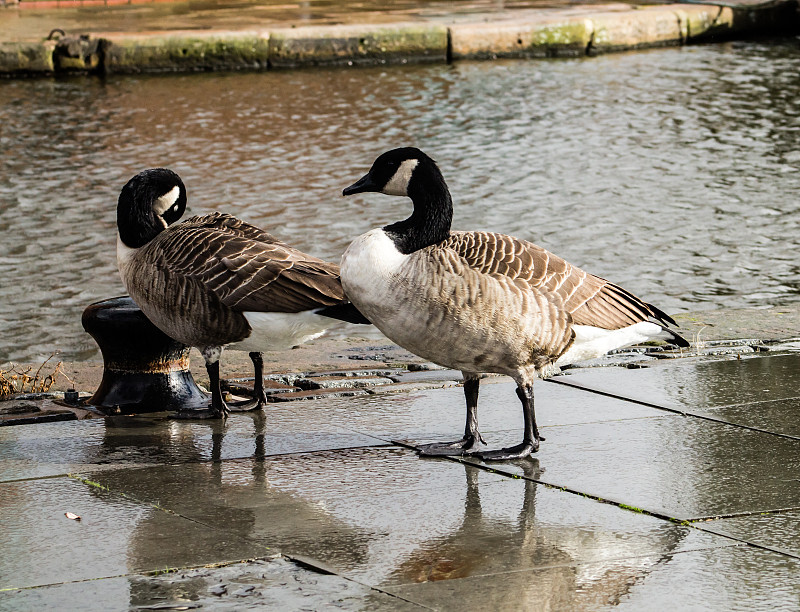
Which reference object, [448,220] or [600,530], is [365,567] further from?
[448,220]

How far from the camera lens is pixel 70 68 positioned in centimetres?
2092

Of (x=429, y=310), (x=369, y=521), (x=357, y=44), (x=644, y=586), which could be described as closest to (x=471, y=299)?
(x=429, y=310)

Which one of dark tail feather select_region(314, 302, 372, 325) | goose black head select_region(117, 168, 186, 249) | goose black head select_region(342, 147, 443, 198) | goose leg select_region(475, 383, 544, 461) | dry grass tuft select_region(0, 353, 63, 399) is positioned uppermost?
goose black head select_region(342, 147, 443, 198)

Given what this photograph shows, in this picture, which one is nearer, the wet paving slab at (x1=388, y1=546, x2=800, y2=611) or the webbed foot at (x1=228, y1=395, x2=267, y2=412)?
the wet paving slab at (x1=388, y1=546, x2=800, y2=611)

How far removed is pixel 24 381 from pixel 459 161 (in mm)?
8212

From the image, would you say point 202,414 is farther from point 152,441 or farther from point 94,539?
point 94,539

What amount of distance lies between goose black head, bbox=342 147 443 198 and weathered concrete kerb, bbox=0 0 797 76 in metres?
16.3

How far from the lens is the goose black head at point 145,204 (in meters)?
6.41

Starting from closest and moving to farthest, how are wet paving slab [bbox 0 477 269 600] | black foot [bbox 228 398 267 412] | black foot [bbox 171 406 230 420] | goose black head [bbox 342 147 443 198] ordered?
wet paving slab [bbox 0 477 269 600] < goose black head [bbox 342 147 443 198] < black foot [bbox 171 406 230 420] < black foot [bbox 228 398 267 412]

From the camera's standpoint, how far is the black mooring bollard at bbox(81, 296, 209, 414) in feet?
21.3

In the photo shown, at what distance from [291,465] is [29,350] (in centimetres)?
341

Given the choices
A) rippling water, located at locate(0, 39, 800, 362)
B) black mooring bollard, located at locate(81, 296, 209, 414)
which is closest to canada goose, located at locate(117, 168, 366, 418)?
black mooring bollard, located at locate(81, 296, 209, 414)

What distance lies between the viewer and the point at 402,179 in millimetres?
5496

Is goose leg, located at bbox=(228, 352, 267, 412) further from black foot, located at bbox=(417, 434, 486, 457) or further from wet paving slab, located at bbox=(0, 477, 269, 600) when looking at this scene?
wet paving slab, located at bbox=(0, 477, 269, 600)
